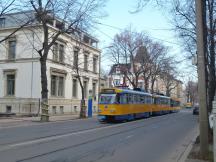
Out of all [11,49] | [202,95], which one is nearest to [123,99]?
[202,95]

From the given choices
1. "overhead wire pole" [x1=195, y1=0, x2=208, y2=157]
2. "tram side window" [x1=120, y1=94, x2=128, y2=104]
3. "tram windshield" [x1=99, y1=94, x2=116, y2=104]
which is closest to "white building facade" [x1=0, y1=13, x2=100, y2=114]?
"tram side window" [x1=120, y1=94, x2=128, y2=104]

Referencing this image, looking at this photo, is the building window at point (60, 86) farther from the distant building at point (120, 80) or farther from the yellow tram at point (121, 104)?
the yellow tram at point (121, 104)

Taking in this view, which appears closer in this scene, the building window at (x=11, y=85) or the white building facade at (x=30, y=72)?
the white building facade at (x=30, y=72)

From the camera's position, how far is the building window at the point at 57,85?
47.3m

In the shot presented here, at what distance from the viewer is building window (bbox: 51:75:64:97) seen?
47.3 m

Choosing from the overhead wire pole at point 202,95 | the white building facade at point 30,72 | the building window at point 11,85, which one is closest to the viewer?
the overhead wire pole at point 202,95

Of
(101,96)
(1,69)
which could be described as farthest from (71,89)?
(101,96)

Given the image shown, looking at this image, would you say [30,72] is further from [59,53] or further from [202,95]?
[202,95]

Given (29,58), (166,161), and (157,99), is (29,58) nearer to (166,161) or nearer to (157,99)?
(157,99)

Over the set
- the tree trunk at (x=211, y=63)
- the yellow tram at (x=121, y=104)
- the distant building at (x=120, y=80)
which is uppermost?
the distant building at (x=120, y=80)

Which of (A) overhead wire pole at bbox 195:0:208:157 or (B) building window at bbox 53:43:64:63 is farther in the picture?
(B) building window at bbox 53:43:64:63

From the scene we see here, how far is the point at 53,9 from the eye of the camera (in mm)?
31031

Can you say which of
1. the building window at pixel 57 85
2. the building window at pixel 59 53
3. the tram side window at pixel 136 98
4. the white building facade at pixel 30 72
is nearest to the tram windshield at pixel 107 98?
the tram side window at pixel 136 98

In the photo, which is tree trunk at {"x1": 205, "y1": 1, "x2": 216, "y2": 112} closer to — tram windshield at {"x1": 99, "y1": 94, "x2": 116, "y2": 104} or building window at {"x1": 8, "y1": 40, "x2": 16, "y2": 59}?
tram windshield at {"x1": 99, "y1": 94, "x2": 116, "y2": 104}
